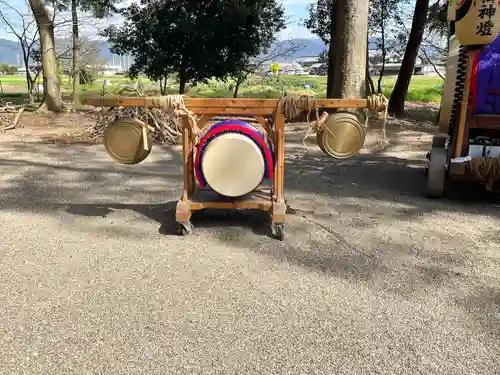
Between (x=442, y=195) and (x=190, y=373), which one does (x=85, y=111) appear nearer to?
(x=442, y=195)

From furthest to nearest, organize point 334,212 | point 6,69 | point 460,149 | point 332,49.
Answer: point 6,69 → point 332,49 → point 460,149 → point 334,212

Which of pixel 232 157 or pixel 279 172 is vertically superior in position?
pixel 232 157

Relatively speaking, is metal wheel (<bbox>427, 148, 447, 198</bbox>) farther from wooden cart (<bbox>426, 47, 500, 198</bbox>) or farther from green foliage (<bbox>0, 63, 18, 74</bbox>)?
green foliage (<bbox>0, 63, 18, 74</bbox>)

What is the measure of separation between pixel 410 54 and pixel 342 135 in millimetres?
10667

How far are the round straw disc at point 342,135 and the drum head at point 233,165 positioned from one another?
535 mm

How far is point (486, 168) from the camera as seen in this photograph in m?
4.89

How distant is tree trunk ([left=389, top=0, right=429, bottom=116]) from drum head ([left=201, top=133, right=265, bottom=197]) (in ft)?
34.6

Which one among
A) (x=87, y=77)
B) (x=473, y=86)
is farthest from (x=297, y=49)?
(x=473, y=86)

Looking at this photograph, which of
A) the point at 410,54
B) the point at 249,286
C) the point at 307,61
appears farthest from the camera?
the point at 307,61

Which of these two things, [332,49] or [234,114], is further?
[332,49]

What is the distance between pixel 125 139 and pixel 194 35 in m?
A: 10.2

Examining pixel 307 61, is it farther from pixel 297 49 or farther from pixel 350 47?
pixel 350 47

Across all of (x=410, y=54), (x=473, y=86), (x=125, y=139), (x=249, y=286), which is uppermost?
(x=410, y=54)

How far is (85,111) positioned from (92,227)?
10306 millimetres
